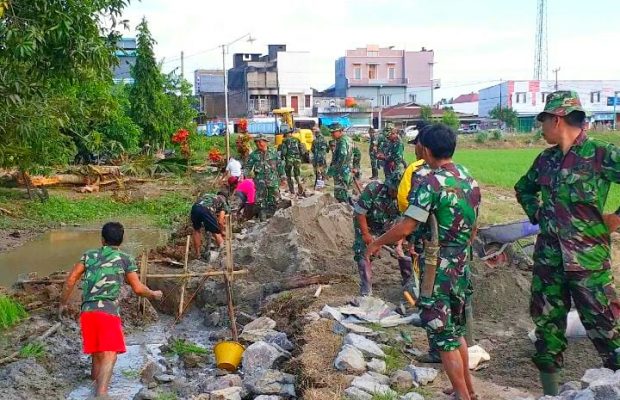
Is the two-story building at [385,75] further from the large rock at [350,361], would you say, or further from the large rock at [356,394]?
the large rock at [356,394]

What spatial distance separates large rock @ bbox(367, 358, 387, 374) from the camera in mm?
5116

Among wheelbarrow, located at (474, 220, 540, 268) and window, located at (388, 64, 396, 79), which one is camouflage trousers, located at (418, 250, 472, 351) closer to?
wheelbarrow, located at (474, 220, 540, 268)

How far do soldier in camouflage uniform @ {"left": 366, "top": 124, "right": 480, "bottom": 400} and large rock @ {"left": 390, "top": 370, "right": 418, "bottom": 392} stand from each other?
567mm

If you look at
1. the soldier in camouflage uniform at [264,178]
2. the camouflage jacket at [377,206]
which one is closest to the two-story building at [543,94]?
the soldier in camouflage uniform at [264,178]

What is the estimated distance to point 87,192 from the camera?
20.3 metres

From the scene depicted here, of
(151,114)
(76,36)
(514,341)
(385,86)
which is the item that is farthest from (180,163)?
(385,86)

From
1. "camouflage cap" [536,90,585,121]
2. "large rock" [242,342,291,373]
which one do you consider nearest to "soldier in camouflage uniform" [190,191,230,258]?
"large rock" [242,342,291,373]

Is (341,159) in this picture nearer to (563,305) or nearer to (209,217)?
(209,217)

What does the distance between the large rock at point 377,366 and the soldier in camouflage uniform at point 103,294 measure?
1912mm

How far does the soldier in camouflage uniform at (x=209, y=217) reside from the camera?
33.7 feet

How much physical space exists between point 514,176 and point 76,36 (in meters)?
20.0

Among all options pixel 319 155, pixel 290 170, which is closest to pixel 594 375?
pixel 290 170

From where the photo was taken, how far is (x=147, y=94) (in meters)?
26.8

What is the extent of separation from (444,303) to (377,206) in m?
2.64
